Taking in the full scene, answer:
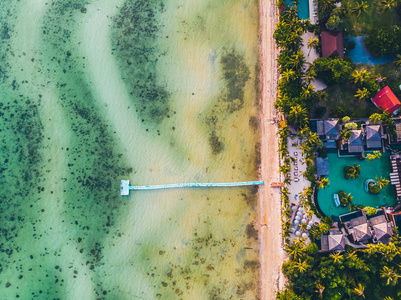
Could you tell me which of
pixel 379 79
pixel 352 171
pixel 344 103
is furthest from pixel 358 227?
pixel 379 79

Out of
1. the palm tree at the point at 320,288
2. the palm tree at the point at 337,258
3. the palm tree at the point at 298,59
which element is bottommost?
the palm tree at the point at 320,288

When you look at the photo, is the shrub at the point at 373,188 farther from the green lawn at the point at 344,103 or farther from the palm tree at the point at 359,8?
the palm tree at the point at 359,8

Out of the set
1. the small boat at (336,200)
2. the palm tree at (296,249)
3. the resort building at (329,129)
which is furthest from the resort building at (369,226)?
the resort building at (329,129)

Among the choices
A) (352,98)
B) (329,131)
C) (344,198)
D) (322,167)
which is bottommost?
(344,198)

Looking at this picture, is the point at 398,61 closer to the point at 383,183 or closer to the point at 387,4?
the point at 387,4

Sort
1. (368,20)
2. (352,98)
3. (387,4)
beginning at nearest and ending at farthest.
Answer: (387,4) → (352,98) → (368,20)

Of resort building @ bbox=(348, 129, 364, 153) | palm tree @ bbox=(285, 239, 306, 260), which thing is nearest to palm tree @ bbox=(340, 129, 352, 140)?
resort building @ bbox=(348, 129, 364, 153)
